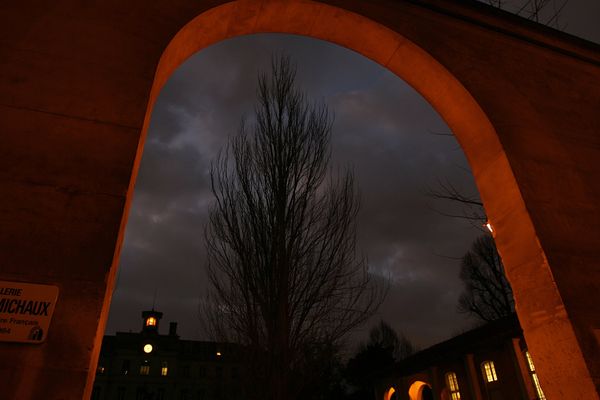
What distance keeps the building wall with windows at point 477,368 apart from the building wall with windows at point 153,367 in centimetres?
2876

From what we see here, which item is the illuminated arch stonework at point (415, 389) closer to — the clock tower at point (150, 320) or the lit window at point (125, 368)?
the clock tower at point (150, 320)

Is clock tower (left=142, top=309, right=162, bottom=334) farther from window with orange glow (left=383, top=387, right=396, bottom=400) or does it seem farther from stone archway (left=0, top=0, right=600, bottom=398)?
stone archway (left=0, top=0, right=600, bottom=398)

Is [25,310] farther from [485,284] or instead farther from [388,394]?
Answer: [485,284]

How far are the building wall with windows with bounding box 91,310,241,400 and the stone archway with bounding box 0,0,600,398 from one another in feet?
142

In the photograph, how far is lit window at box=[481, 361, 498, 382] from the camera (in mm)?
13597

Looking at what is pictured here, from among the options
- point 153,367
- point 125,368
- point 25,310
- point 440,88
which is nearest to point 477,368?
point 440,88

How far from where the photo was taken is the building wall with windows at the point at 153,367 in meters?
42.2

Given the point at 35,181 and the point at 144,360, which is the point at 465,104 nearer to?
the point at 35,181

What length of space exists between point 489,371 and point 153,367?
40219mm

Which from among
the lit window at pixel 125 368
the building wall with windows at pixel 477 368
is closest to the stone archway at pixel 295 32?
the building wall with windows at pixel 477 368

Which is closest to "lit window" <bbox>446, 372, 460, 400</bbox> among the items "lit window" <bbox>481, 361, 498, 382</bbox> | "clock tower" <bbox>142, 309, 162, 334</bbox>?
"lit window" <bbox>481, 361, 498, 382</bbox>

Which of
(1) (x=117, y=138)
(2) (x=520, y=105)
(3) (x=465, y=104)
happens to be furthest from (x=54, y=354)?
(2) (x=520, y=105)

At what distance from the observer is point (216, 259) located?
20.7ft

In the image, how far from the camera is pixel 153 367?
145 ft
